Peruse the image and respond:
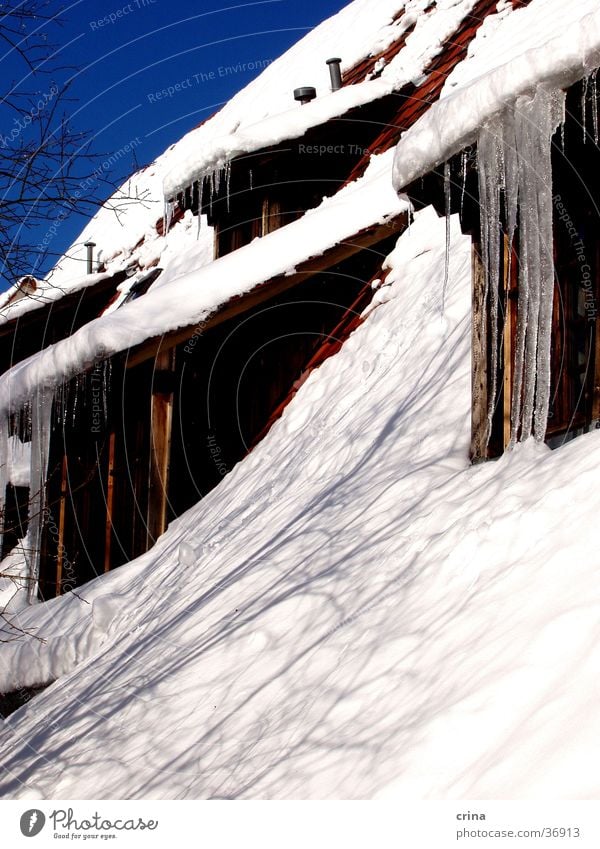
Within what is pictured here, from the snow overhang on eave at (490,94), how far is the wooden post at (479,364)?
0.77 m

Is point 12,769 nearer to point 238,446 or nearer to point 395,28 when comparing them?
point 238,446

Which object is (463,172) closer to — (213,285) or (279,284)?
(279,284)

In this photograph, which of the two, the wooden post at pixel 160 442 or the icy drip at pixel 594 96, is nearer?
the icy drip at pixel 594 96

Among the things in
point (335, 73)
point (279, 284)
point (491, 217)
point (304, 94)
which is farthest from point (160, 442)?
point (491, 217)

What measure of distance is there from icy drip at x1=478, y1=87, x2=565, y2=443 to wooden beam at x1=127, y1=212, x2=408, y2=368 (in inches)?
149

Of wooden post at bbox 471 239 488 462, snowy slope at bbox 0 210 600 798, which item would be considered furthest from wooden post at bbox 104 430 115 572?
wooden post at bbox 471 239 488 462

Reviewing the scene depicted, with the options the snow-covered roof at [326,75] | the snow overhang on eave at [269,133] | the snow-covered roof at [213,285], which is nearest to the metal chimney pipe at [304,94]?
the snow-covered roof at [326,75]

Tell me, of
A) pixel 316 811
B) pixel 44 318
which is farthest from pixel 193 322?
pixel 44 318

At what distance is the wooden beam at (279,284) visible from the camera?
9820mm

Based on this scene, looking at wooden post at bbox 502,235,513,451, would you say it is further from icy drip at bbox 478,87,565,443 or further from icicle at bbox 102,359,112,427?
icicle at bbox 102,359,112,427

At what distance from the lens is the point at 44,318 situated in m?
17.0

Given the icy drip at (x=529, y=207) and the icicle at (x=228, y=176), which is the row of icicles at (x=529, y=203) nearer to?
the icy drip at (x=529, y=207)

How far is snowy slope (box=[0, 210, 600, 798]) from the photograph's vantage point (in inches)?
146

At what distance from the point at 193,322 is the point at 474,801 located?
23.3 feet
